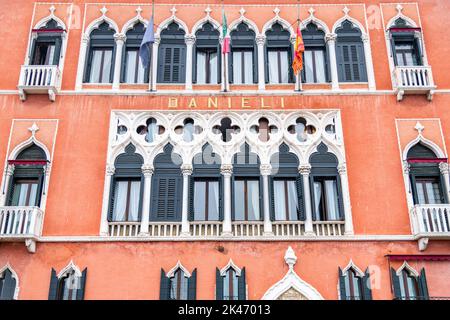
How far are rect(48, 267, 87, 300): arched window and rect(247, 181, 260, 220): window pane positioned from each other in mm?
4817

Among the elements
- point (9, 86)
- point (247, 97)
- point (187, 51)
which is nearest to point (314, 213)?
point (247, 97)

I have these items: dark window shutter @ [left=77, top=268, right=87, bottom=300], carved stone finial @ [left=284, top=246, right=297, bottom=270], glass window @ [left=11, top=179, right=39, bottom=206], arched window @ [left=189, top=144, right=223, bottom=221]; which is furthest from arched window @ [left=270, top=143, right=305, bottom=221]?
glass window @ [left=11, top=179, right=39, bottom=206]

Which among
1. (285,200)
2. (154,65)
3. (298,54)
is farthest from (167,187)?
(298,54)

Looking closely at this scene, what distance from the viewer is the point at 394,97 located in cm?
1698

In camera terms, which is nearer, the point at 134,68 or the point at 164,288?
the point at 164,288

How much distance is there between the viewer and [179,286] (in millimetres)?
14594

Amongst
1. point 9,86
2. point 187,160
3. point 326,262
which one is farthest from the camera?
point 9,86

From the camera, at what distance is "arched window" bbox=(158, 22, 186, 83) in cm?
1750

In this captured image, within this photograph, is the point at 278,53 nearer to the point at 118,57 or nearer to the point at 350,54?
the point at 350,54

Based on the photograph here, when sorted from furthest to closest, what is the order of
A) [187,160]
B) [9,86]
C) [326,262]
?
[9,86] → [187,160] → [326,262]

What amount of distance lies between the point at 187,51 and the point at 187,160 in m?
3.96

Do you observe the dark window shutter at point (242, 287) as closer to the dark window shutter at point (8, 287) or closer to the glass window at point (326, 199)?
the glass window at point (326, 199)

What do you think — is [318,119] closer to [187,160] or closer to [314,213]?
[314,213]

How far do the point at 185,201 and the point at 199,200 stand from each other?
0.48 metres
